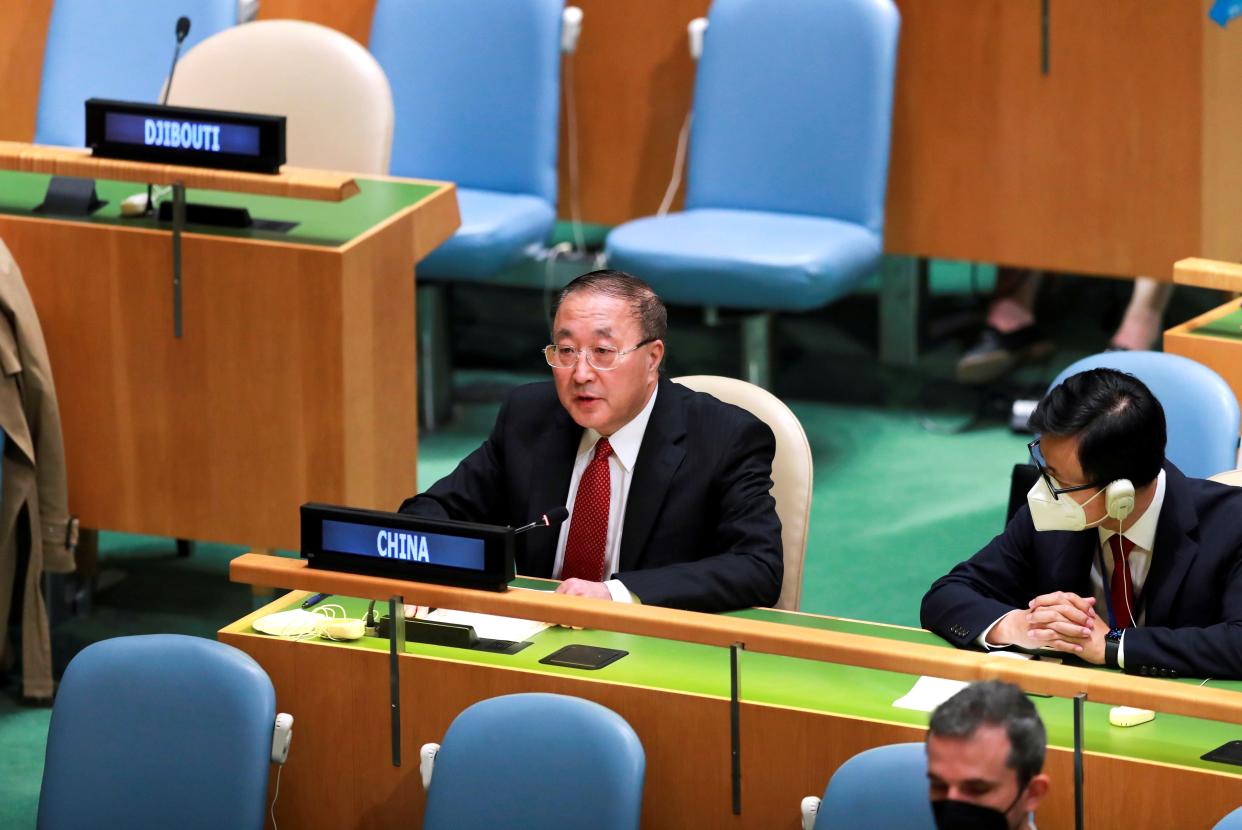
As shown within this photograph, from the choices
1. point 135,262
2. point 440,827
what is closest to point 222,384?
point 135,262

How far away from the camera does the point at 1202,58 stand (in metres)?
6.00

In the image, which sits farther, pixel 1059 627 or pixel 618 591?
pixel 618 591

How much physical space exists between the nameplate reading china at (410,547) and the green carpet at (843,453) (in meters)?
1.30

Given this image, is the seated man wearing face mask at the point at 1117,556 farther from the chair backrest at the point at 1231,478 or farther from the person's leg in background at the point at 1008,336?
the person's leg in background at the point at 1008,336

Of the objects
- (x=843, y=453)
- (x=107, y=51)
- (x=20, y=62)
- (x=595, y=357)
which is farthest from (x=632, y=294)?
(x=20, y=62)

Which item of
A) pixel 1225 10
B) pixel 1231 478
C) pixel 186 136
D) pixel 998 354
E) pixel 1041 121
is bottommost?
pixel 998 354

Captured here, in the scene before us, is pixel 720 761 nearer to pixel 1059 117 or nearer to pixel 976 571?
pixel 976 571

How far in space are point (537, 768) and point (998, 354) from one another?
12.5ft

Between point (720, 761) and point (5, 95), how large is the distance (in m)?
4.77

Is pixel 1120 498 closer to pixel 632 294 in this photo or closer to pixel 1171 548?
pixel 1171 548

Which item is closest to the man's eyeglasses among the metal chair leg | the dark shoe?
the metal chair leg

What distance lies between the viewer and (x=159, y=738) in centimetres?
332

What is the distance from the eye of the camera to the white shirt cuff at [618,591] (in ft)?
11.8

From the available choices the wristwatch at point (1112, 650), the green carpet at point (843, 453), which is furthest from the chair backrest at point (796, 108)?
the wristwatch at point (1112, 650)
